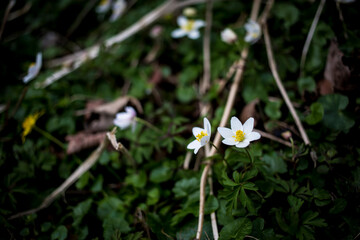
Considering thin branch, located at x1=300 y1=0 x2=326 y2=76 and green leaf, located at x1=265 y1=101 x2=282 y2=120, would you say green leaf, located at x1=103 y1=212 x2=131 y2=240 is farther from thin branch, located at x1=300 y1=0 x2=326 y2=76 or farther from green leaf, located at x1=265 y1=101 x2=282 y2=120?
thin branch, located at x1=300 y1=0 x2=326 y2=76

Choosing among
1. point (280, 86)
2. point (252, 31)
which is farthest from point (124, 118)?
point (252, 31)

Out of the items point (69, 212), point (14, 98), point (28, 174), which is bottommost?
point (69, 212)

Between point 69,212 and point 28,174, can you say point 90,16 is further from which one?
point 69,212

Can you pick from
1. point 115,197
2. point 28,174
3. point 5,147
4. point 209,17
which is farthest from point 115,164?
point 209,17

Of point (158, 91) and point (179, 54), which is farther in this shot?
point (179, 54)

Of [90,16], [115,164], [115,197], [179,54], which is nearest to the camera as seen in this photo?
[115,197]

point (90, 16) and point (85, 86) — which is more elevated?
point (90, 16)

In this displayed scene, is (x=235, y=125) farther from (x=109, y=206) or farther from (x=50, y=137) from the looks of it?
(x=50, y=137)

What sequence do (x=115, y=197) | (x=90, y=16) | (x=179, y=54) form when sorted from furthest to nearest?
1. (x=90, y=16)
2. (x=179, y=54)
3. (x=115, y=197)
